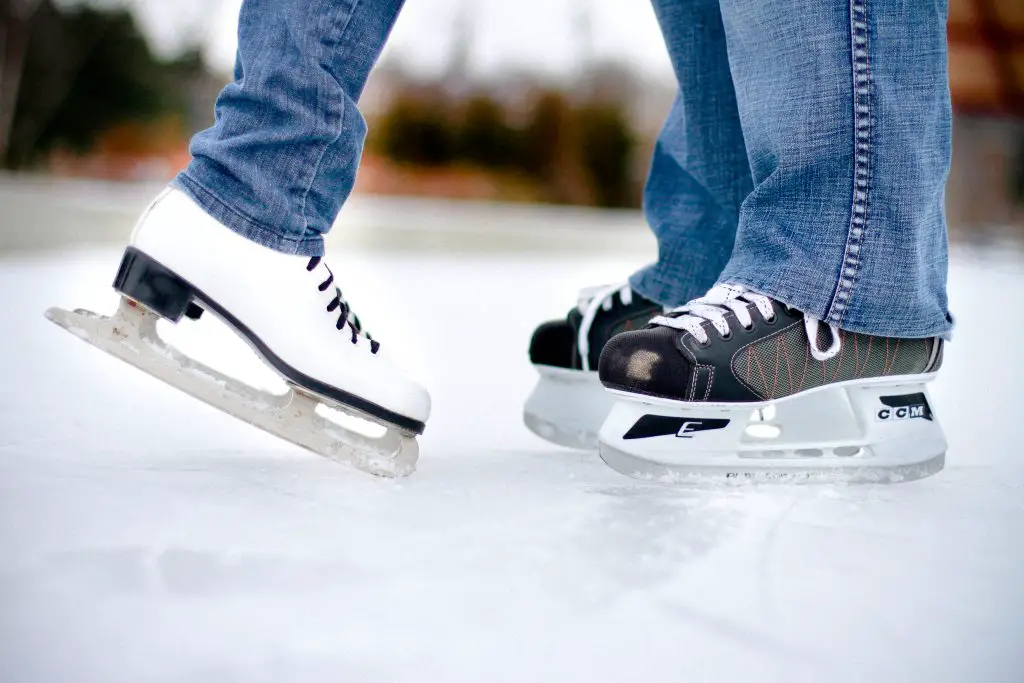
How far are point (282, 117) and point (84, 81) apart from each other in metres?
8.77

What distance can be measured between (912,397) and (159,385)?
92cm

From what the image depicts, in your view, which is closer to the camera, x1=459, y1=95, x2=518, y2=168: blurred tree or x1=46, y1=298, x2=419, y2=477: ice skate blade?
x1=46, y1=298, x2=419, y2=477: ice skate blade

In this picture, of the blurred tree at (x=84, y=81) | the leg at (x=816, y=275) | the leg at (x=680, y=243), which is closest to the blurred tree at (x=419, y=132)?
the blurred tree at (x=84, y=81)

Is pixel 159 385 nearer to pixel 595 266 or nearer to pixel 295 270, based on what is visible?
pixel 295 270

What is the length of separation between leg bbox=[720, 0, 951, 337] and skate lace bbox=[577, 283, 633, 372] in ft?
0.61

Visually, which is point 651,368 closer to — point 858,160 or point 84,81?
point 858,160

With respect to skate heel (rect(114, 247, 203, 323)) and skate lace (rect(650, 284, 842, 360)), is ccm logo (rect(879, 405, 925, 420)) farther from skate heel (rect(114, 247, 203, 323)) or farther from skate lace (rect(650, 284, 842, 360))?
skate heel (rect(114, 247, 203, 323))

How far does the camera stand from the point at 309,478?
2.43 feet

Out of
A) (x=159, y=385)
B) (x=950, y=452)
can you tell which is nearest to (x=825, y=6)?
(x=950, y=452)

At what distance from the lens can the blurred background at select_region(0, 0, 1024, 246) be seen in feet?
26.3

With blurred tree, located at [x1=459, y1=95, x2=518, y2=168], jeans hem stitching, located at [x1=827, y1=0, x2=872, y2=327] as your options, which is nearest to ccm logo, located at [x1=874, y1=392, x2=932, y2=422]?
jeans hem stitching, located at [x1=827, y1=0, x2=872, y2=327]

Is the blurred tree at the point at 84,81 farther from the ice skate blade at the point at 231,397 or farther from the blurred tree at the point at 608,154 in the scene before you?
the ice skate blade at the point at 231,397

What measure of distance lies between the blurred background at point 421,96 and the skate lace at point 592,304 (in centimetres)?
636

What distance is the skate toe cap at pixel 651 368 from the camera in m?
0.76
